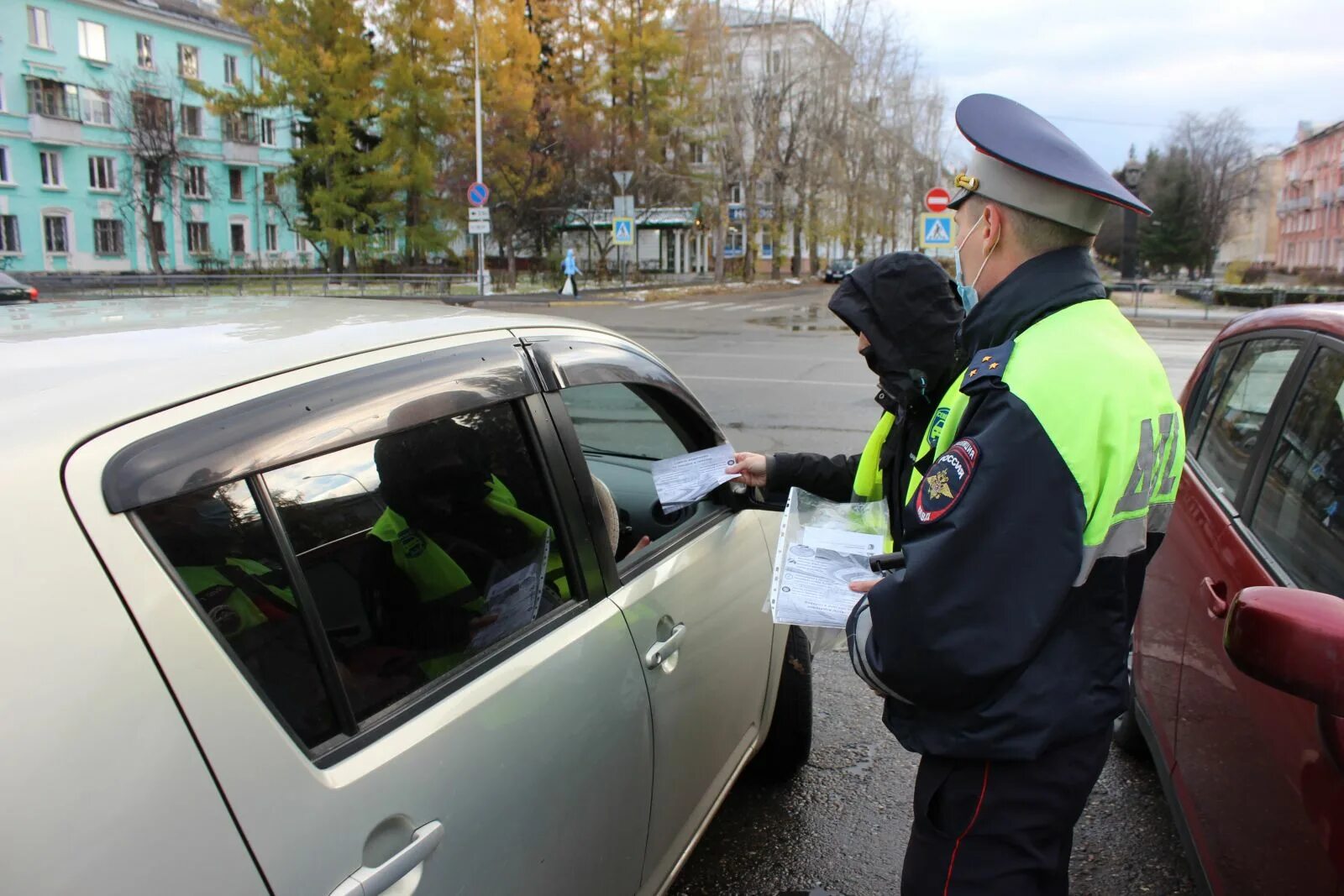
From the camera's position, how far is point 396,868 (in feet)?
4.51

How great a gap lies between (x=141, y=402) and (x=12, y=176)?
2117 inches

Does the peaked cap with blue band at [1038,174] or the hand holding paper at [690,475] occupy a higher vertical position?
the peaked cap with blue band at [1038,174]

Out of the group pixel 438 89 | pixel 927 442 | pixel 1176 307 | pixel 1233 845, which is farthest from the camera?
pixel 438 89

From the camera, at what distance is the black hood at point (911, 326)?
2.32 m

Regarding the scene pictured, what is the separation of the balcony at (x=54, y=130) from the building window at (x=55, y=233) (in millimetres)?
3441

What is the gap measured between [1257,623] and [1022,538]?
1.35 feet

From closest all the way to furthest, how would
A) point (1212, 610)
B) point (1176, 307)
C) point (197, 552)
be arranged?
point (197, 552) < point (1212, 610) < point (1176, 307)

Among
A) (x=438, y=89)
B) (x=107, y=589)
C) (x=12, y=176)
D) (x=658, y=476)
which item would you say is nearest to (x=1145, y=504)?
(x=658, y=476)

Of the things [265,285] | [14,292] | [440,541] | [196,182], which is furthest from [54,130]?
[440,541]

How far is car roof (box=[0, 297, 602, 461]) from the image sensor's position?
125 cm

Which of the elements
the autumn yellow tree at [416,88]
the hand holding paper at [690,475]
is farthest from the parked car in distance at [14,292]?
the hand holding paper at [690,475]

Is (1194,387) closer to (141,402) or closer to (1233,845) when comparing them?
(1233,845)

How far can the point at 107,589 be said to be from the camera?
3.67 feet

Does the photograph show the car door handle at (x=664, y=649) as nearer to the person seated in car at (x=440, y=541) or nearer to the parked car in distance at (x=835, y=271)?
the person seated in car at (x=440, y=541)
